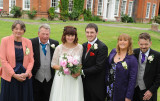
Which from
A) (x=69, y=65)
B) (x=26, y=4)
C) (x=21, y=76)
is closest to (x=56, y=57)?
(x=69, y=65)

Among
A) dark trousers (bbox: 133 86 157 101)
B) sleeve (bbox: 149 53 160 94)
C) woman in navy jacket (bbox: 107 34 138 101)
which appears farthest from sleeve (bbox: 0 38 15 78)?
sleeve (bbox: 149 53 160 94)

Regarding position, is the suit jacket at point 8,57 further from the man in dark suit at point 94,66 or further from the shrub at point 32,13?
the shrub at point 32,13

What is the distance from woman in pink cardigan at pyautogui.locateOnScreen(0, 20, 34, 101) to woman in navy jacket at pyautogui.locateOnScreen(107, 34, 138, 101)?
1.64m

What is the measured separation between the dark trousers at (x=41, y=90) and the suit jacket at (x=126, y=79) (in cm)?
147

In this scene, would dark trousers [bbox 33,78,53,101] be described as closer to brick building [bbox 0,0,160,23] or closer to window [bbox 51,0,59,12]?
brick building [bbox 0,0,160,23]

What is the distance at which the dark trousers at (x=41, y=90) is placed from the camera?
159 inches

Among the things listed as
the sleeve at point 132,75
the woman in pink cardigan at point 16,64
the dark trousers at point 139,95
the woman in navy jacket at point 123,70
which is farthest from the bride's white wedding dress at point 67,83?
the dark trousers at point 139,95

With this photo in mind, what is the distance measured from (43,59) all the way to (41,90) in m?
0.74

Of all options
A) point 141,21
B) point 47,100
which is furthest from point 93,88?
point 141,21

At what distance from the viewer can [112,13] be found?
29391 millimetres

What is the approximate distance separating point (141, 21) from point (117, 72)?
32.6 meters

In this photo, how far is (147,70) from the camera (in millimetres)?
3404

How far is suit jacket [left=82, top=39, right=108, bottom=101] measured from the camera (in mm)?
3596

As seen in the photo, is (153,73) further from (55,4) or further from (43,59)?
(55,4)
